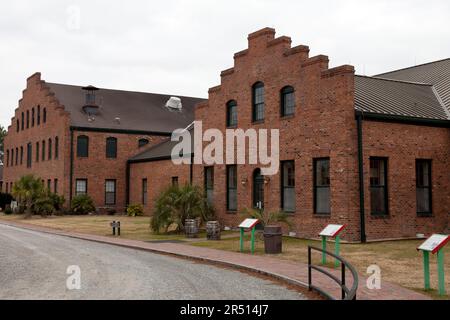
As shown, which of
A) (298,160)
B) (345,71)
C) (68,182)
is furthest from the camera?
(68,182)

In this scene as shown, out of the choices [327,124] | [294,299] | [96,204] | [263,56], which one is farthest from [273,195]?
[96,204]

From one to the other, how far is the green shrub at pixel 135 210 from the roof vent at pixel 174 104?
42.7 feet

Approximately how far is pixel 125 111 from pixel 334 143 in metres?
29.5

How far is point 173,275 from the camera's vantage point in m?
12.9

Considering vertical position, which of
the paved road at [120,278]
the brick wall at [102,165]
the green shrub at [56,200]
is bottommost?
the paved road at [120,278]

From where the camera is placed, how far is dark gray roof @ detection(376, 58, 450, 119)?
1045 inches

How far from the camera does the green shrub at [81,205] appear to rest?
41.7 metres

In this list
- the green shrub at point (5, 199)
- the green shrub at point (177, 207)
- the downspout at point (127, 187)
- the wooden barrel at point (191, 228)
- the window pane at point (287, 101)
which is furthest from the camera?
the green shrub at point (5, 199)

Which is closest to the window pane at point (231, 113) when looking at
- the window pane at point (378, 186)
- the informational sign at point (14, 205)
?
the window pane at point (378, 186)

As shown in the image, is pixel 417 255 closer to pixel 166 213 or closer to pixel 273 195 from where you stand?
pixel 273 195

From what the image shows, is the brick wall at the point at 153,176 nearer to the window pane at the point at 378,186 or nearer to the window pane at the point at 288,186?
the window pane at the point at 288,186

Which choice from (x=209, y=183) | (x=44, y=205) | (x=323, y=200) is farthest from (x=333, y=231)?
(x=44, y=205)

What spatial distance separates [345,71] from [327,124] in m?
2.08
